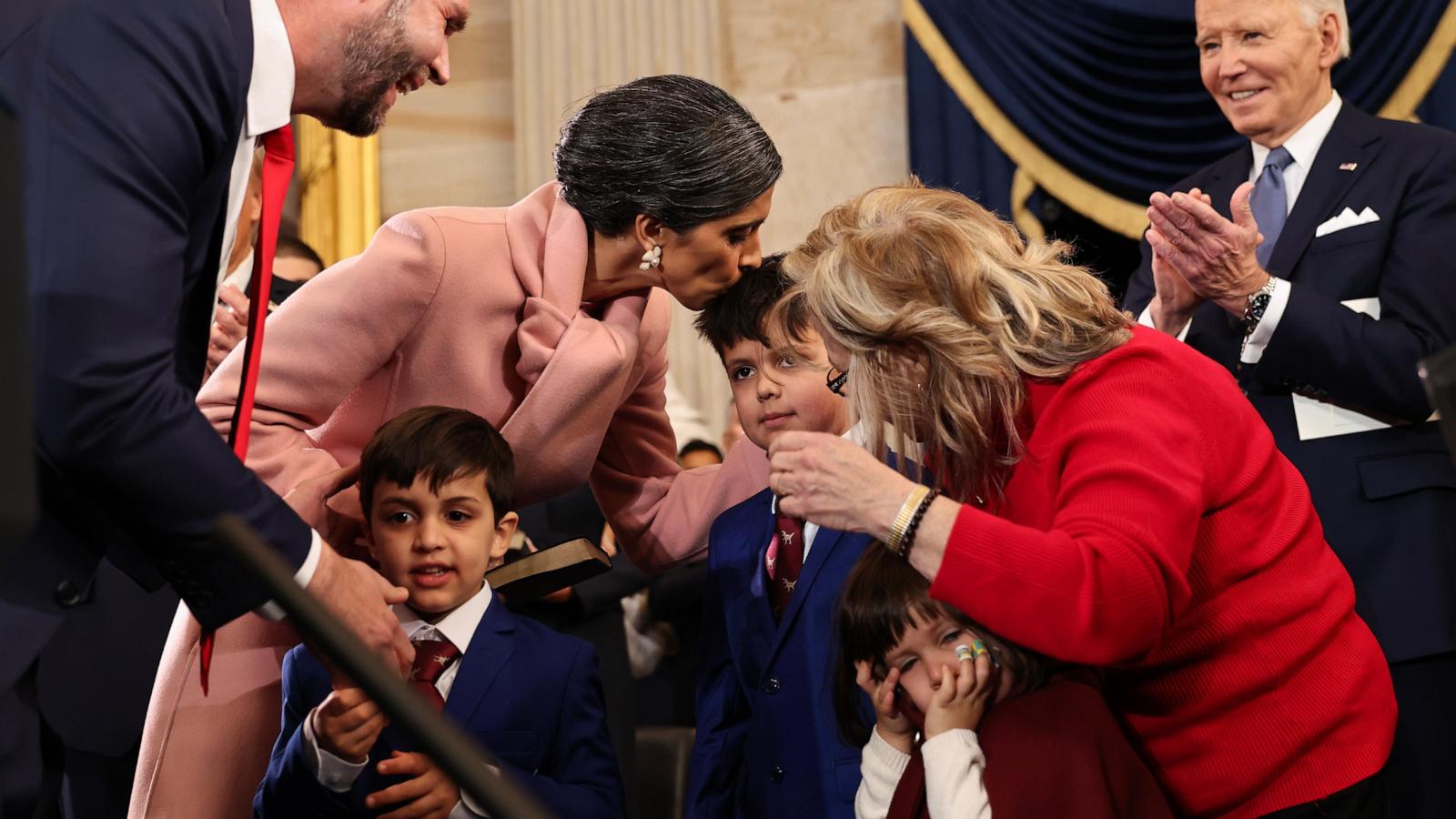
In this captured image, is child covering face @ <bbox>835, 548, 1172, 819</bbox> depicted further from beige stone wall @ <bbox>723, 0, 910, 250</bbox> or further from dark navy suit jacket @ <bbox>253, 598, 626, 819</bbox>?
beige stone wall @ <bbox>723, 0, 910, 250</bbox>

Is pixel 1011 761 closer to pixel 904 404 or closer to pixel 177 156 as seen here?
pixel 904 404

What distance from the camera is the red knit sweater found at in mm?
1767

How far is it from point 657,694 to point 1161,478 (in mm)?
2874

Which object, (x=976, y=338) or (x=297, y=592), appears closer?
(x=297, y=592)

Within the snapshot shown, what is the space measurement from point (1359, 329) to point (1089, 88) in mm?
2759

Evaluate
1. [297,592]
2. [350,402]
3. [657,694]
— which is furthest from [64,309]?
[657,694]

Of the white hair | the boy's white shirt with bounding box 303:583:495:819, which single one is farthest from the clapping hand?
the boy's white shirt with bounding box 303:583:495:819

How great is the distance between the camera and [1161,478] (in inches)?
70.7

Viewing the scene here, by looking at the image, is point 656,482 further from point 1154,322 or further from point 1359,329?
point 1359,329

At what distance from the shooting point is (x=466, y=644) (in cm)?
243

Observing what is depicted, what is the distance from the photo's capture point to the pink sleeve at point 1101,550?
1.74 m

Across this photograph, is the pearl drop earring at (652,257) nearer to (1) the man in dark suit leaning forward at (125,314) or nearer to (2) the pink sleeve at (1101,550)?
(1) the man in dark suit leaning forward at (125,314)

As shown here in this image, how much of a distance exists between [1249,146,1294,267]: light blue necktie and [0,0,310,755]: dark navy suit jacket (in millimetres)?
2033

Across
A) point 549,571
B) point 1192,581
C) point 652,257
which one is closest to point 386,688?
point 1192,581
